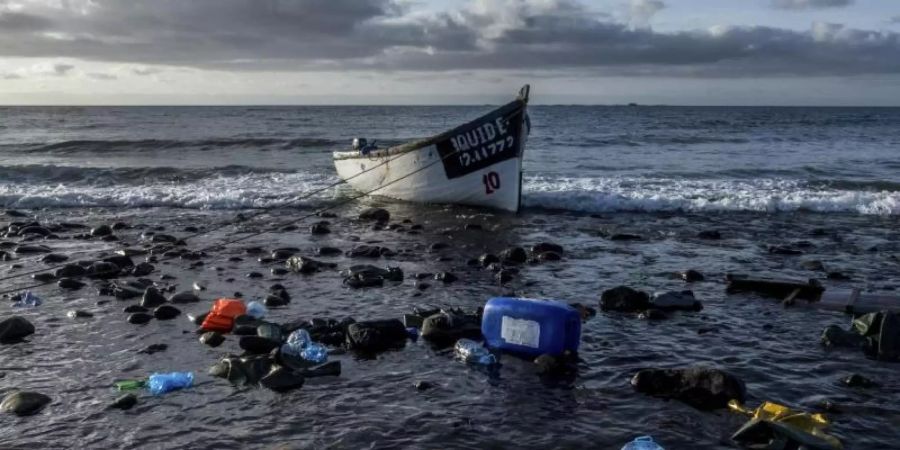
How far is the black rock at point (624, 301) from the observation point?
9.95 m

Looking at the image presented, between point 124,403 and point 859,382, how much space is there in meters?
6.69

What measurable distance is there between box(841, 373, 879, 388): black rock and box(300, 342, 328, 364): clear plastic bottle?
199 inches

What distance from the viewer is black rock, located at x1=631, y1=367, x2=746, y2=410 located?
6.84 meters

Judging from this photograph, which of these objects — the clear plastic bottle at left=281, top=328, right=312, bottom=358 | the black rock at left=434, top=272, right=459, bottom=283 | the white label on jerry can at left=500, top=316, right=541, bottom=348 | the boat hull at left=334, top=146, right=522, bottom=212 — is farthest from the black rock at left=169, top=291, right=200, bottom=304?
the boat hull at left=334, top=146, right=522, bottom=212

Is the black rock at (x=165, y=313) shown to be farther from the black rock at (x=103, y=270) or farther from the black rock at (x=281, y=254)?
the black rock at (x=281, y=254)

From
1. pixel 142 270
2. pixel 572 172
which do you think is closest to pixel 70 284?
pixel 142 270

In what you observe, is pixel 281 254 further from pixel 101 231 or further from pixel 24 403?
pixel 24 403

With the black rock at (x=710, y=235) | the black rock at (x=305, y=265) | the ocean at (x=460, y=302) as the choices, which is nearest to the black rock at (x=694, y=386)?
the ocean at (x=460, y=302)

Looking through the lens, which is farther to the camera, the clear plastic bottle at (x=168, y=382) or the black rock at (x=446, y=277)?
the black rock at (x=446, y=277)

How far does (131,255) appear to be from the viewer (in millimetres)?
13977

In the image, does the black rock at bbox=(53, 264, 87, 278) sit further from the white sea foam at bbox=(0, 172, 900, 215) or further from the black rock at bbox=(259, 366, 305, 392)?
the white sea foam at bbox=(0, 172, 900, 215)

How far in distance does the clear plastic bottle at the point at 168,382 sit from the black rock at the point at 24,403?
89 cm

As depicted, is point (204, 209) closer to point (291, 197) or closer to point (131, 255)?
point (291, 197)

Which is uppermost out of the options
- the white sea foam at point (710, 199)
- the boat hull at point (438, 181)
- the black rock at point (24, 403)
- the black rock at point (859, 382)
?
the boat hull at point (438, 181)
